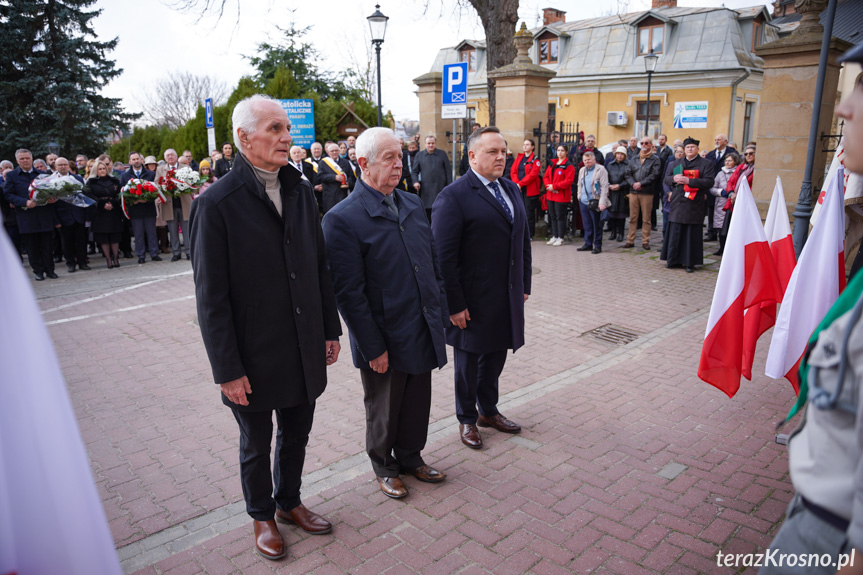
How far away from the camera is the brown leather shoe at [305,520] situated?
336 cm

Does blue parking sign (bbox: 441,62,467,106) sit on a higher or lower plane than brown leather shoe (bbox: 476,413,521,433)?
higher

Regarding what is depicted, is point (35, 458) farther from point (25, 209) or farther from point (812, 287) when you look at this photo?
point (25, 209)

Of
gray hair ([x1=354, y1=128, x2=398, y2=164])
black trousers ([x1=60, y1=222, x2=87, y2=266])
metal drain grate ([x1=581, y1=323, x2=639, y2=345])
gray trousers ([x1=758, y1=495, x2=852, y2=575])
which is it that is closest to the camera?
gray trousers ([x1=758, y1=495, x2=852, y2=575])

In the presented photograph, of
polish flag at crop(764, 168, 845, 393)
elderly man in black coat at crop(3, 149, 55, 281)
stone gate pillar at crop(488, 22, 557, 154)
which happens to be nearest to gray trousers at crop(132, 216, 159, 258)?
elderly man in black coat at crop(3, 149, 55, 281)

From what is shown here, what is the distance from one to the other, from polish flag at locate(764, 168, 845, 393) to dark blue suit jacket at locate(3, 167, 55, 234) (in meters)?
11.3

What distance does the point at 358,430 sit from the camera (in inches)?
185

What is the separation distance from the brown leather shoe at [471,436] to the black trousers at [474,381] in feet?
0.14

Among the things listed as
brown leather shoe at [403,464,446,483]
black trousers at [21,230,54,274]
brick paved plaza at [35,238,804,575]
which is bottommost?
brick paved plaza at [35,238,804,575]

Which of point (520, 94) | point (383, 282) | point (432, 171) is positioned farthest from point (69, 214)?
point (383, 282)

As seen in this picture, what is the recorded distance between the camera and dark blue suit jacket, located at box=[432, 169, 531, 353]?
13.6ft

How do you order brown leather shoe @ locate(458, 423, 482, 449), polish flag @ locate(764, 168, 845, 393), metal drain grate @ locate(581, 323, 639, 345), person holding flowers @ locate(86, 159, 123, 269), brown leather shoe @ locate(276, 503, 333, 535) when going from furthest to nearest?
person holding flowers @ locate(86, 159, 123, 269)
metal drain grate @ locate(581, 323, 639, 345)
brown leather shoe @ locate(458, 423, 482, 449)
polish flag @ locate(764, 168, 845, 393)
brown leather shoe @ locate(276, 503, 333, 535)

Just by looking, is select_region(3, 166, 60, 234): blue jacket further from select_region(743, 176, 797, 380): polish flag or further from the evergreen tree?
the evergreen tree

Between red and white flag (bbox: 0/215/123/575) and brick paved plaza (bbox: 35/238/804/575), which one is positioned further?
brick paved plaza (bbox: 35/238/804/575)

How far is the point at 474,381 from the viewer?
4379 mm
